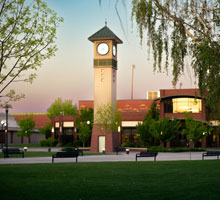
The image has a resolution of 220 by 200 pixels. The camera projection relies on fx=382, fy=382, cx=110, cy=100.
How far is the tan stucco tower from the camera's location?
172 feet

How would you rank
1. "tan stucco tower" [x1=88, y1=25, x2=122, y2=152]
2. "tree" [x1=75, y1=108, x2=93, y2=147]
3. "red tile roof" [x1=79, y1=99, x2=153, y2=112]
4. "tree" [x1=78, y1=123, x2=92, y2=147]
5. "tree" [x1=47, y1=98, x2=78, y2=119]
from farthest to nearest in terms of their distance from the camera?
"tree" [x1=47, y1=98, x2=78, y2=119] < "red tile roof" [x1=79, y1=99, x2=153, y2=112] < "tree" [x1=75, y1=108, x2=93, y2=147] < "tree" [x1=78, y1=123, x2=92, y2=147] < "tan stucco tower" [x1=88, y1=25, x2=122, y2=152]

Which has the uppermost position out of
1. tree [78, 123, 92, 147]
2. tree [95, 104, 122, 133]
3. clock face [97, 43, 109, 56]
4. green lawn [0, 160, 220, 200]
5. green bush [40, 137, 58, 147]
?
clock face [97, 43, 109, 56]

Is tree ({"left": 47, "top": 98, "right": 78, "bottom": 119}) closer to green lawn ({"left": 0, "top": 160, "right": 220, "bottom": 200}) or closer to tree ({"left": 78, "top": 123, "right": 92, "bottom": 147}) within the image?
tree ({"left": 78, "top": 123, "right": 92, "bottom": 147})

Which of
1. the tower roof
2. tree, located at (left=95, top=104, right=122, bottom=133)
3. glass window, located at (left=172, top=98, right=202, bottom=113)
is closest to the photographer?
tree, located at (left=95, top=104, right=122, bottom=133)

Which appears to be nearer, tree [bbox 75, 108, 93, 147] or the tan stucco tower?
the tan stucco tower

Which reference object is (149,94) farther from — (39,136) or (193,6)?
(193,6)

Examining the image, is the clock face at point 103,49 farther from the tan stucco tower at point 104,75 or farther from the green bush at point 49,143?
the green bush at point 49,143

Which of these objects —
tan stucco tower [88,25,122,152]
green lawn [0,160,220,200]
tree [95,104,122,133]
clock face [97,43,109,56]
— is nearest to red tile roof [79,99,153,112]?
tan stucco tower [88,25,122,152]

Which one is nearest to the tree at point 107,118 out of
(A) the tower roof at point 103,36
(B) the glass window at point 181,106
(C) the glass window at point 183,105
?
(A) the tower roof at point 103,36

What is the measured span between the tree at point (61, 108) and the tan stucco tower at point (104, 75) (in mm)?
68246

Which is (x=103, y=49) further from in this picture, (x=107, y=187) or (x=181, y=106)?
(x=107, y=187)

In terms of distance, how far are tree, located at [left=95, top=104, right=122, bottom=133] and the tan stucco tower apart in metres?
0.94

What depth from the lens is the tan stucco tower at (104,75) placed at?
172ft

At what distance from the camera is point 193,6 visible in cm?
1184
